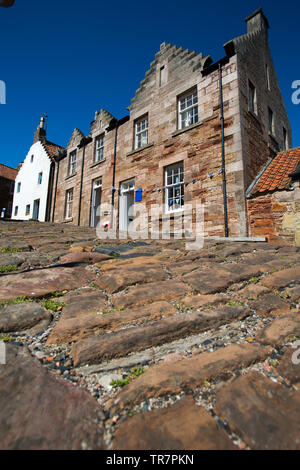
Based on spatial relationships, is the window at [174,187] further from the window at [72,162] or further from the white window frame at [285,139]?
the window at [72,162]

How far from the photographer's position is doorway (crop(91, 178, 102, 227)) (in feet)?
43.6

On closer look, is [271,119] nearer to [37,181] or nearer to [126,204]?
[126,204]

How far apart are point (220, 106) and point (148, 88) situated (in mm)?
4503

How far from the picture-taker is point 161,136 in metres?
10.2

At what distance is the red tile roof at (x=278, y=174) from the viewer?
6977 mm

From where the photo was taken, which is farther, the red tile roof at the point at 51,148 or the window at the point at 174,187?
the red tile roof at the point at 51,148

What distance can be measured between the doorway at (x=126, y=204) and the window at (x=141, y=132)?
1970 mm

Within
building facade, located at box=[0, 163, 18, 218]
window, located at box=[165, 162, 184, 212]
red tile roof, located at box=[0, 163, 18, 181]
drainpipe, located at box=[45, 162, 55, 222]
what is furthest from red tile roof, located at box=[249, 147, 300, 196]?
red tile roof, located at box=[0, 163, 18, 181]

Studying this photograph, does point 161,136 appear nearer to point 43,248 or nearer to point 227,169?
point 227,169

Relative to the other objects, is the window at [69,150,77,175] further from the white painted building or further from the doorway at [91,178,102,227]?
the doorway at [91,178,102,227]

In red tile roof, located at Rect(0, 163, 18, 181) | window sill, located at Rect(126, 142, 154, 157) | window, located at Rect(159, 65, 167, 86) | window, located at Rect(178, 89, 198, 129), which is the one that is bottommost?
window sill, located at Rect(126, 142, 154, 157)

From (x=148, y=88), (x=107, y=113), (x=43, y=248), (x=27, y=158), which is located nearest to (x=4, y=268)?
(x=43, y=248)

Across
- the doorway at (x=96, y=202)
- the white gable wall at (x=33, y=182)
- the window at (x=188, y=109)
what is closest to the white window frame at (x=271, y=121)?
the window at (x=188, y=109)

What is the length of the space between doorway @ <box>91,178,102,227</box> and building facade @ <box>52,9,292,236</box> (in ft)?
0.19
